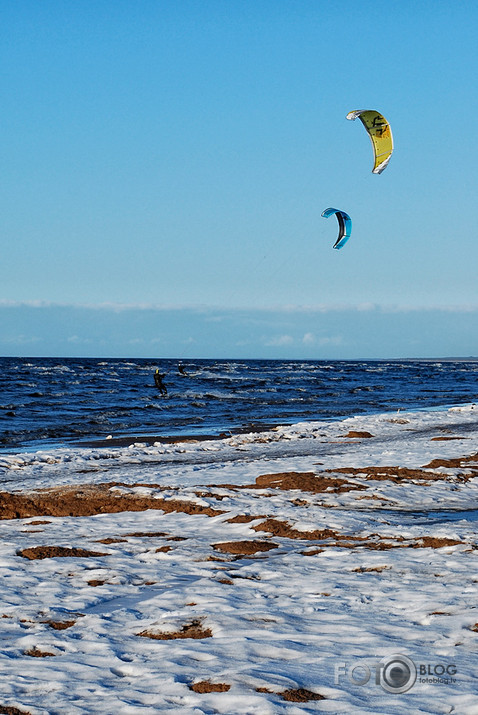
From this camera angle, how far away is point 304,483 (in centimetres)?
1212

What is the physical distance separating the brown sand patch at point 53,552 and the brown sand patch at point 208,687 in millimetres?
3686

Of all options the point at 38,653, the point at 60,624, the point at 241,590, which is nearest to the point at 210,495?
the point at 241,590

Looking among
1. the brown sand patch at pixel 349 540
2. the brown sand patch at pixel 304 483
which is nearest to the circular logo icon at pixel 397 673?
the brown sand patch at pixel 349 540

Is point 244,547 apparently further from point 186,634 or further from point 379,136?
point 379,136

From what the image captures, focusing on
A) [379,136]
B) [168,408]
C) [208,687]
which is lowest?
[168,408]

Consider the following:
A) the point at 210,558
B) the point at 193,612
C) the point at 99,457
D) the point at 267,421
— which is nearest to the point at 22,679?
the point at 193,612

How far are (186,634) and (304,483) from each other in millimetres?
6711

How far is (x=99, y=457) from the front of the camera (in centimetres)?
1634

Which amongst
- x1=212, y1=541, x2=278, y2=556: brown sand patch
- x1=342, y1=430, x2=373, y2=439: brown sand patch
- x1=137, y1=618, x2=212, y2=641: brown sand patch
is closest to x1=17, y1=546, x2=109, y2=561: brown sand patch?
x1=212, y1=541, x2=278, y2=556: brown sand patch

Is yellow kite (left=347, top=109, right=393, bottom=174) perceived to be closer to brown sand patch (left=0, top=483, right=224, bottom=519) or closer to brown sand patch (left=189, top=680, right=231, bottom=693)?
brown sand patch (left=0, top=483, right=224, bottom=519)

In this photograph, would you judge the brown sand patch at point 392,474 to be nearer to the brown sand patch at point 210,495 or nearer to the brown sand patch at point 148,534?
the brown sand patch at point 210,495

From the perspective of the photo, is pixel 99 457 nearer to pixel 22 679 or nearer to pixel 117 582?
pixel 117 582

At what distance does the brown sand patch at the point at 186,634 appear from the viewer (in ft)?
18.2
